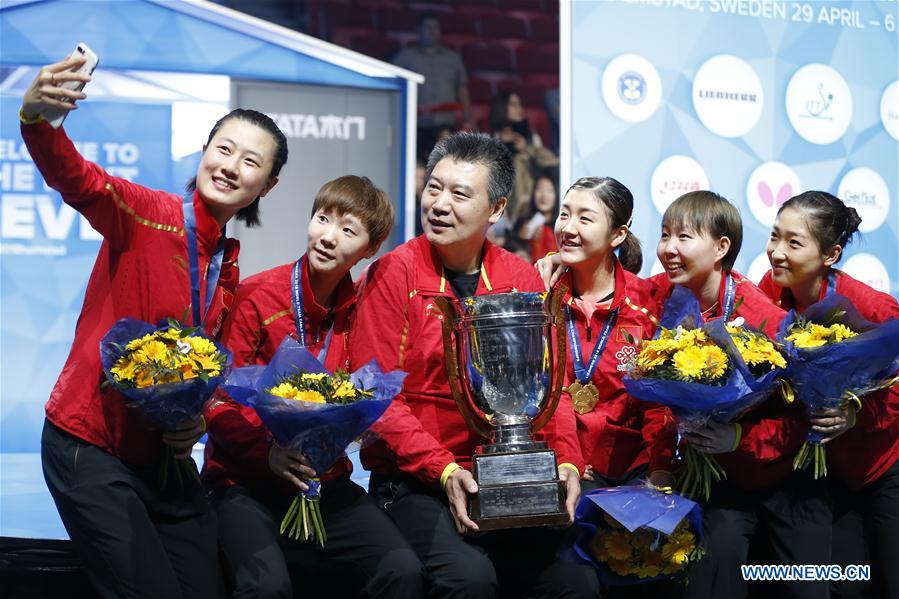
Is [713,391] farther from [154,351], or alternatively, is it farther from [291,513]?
[154,351]

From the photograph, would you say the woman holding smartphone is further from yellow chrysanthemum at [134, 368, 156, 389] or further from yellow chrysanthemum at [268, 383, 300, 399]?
yellow chrysanthemum at [268, 383, 300, 399]

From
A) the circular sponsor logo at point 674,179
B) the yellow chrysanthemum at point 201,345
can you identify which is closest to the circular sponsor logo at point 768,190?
the circular sponsor logo at point 674,179

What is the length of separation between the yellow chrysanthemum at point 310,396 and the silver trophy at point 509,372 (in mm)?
A: 400

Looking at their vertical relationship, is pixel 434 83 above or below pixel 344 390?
above

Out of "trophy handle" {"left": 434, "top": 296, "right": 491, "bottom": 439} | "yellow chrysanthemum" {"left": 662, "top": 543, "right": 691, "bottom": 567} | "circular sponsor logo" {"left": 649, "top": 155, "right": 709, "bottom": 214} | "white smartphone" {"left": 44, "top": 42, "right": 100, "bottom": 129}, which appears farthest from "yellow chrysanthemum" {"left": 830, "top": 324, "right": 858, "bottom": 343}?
"circular sponsor logo" {"left": 649, "top": 155, "right": 709, "bottom": 214}

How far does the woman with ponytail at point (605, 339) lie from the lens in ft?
10.2

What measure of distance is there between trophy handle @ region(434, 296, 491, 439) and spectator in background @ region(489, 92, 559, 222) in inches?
145

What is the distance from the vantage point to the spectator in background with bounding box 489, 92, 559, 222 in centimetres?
639

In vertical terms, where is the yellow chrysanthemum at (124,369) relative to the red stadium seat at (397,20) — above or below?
below

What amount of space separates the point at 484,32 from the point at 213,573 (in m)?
4.46

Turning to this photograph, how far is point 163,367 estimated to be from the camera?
2.38m

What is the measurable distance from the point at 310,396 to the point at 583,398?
1031mm

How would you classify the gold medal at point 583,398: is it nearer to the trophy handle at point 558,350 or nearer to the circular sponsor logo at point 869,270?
the trophy handle at point 558,350

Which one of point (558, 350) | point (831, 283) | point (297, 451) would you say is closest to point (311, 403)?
point (297, 451)
